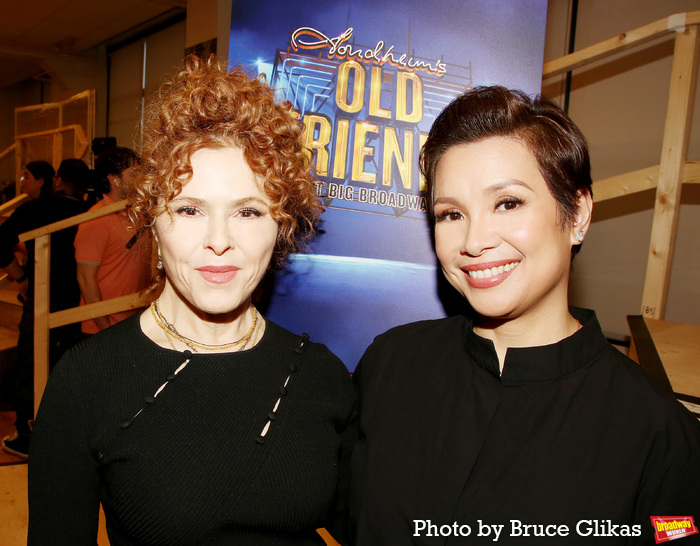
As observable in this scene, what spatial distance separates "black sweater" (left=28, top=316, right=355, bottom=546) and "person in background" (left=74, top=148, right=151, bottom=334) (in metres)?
2.07

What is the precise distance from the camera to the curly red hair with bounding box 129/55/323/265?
132cm

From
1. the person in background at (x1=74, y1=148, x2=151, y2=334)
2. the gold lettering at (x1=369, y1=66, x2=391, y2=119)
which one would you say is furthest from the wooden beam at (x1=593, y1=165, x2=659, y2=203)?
the person in background at (x1=74, y1=148, x2=151, y2=334)

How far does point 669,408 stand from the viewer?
120 cm

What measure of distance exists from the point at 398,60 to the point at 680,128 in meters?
1.30

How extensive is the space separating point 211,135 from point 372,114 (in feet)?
2.91

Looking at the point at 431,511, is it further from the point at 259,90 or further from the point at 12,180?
the point at 12,180

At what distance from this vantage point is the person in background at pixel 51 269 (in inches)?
145

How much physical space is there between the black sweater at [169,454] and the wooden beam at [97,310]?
1.65 m

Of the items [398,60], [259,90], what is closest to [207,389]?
[259,90]

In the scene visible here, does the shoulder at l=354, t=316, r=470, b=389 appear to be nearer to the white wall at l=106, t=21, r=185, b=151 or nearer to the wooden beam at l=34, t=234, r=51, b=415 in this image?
the wooden beam at l=34, t=234, r=51, b=415

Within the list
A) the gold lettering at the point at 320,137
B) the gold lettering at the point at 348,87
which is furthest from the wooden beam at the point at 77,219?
the gold lettering at the point at 348,87

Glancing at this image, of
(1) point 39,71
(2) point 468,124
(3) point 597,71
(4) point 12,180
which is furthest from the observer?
(4) point 12,180

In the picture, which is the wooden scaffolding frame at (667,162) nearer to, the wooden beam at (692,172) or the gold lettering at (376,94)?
the wooden beam at (692,172)

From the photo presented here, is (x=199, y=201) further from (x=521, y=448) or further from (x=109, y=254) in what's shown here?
(x=109, y=254)
